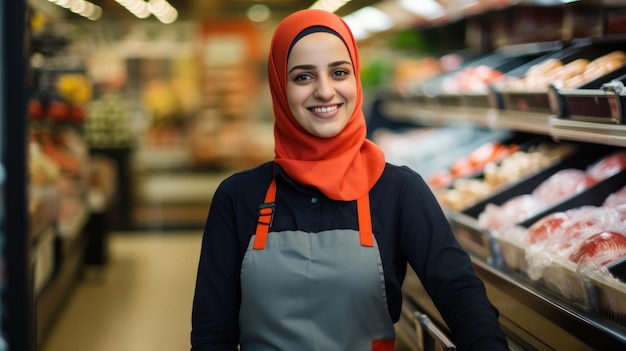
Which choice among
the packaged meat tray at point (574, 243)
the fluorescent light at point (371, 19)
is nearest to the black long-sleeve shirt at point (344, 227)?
the packaged meat tray at point (574, 243)

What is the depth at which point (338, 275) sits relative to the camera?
180 cm

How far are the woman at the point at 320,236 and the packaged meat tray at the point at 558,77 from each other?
1.29 metres

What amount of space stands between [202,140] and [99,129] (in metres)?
2.85

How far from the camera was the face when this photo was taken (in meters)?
1.84

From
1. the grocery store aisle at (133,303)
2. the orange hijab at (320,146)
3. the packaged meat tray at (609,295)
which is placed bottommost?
the grocery store aisle at (133,303)

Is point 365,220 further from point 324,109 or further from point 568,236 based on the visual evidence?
point 568,236

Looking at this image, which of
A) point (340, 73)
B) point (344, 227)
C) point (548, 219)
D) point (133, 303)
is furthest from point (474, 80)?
point (133, 303)

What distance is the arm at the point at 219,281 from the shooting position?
1890mm

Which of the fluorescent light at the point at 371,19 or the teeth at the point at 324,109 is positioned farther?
the fluorescent light at the point at 371,19

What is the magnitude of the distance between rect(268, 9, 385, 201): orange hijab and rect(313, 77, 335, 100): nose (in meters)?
0.10

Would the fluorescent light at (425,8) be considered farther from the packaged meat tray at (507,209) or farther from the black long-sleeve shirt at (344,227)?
the black long-sleeve shirt at (344,227)

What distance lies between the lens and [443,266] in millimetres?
1795

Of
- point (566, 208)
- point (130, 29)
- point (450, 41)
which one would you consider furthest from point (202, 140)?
point (566, 208)

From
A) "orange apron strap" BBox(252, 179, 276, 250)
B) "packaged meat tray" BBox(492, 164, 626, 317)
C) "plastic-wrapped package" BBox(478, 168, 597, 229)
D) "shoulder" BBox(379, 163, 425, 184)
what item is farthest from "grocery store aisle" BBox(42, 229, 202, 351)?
"shoulder" BBox(379, 163, 425, 184)
